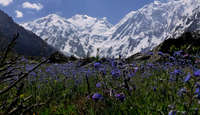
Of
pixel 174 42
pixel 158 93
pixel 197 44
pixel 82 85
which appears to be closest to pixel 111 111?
pixel 158 93

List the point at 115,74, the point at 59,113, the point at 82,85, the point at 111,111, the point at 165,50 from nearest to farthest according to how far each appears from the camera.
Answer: the point at 111,111 → the point at 115,74 → the point at 59,113 → the point at 82,85 → the point at 165,50

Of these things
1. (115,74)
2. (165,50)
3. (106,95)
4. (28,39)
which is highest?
(28,39)

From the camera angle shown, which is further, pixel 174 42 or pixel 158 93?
pixel 174 42

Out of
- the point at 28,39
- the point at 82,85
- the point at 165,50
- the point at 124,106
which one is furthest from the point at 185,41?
the point at 28,39

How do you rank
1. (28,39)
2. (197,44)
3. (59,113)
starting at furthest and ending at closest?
1. (28,39)
2. (197,44)
3. (59,113)

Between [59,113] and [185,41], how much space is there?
16283 mm

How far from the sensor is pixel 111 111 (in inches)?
111

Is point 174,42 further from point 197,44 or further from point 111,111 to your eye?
point 111,111

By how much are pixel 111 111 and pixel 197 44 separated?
15.0m

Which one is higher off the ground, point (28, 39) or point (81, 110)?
point (28, 39)

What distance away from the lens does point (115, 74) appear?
127 inches

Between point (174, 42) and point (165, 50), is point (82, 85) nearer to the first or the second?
point (165, 50)

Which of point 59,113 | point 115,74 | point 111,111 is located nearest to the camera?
point 111,111

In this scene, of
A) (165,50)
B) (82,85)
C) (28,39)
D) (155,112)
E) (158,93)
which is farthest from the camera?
(28,39)
